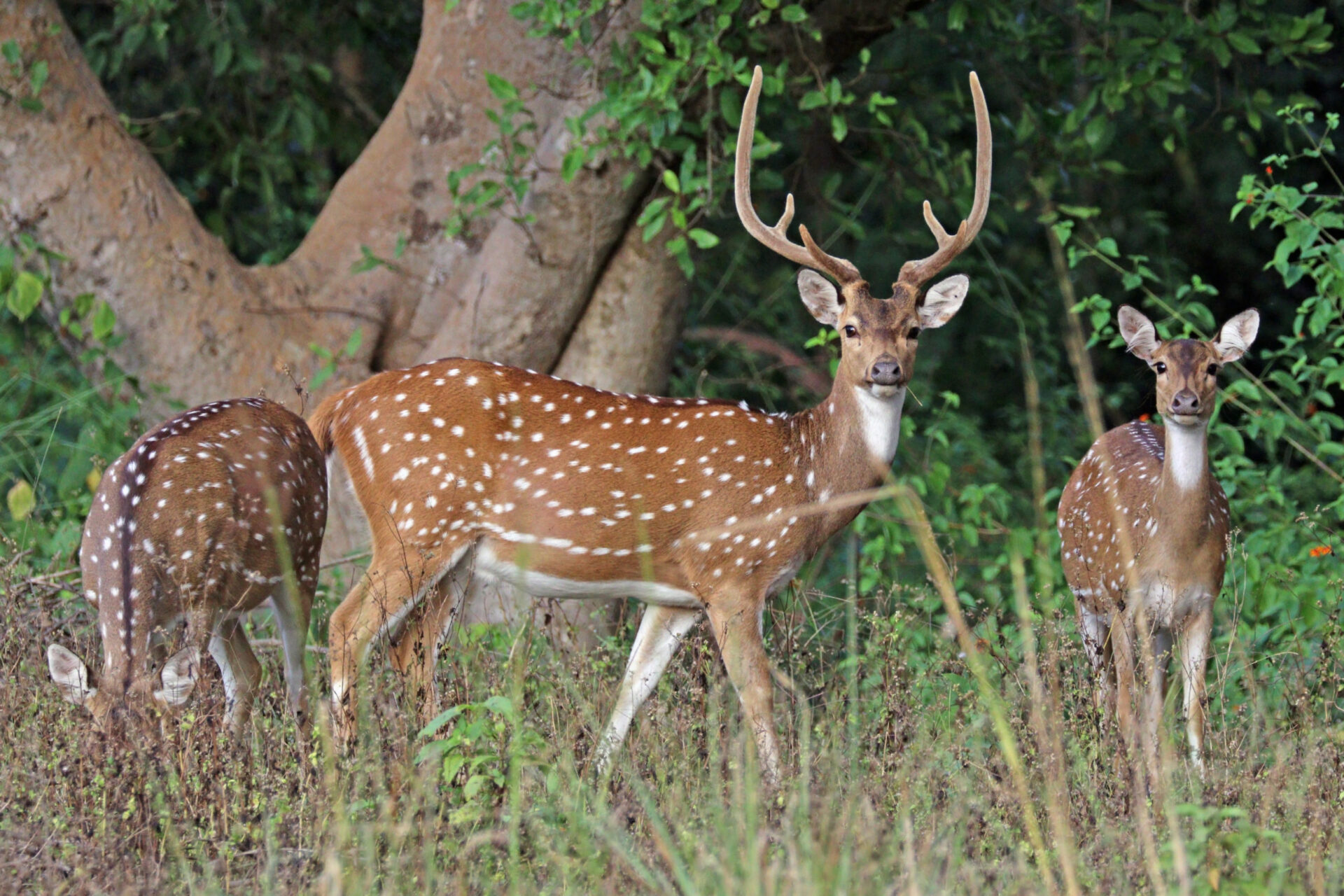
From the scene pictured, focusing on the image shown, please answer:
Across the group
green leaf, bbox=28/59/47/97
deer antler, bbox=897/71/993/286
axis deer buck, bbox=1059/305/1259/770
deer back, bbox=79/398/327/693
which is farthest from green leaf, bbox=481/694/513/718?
green leaf, bbox=28/59/47/97

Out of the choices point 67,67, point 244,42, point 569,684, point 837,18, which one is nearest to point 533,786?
point 569,684

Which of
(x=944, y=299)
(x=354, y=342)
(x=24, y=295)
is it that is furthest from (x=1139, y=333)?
(x=24, y=295)

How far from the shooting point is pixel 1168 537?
545 centimetres

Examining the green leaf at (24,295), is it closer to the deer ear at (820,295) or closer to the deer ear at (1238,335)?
the deer ear at (820,295)

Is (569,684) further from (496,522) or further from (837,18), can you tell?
(837,18)

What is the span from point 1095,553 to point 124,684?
343 centimetres

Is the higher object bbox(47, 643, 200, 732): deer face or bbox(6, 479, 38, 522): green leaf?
bbox(47, 643, 200, 732): deer face

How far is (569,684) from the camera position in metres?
4.45

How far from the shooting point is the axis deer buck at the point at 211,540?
475cm

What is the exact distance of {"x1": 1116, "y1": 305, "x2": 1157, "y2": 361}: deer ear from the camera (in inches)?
222

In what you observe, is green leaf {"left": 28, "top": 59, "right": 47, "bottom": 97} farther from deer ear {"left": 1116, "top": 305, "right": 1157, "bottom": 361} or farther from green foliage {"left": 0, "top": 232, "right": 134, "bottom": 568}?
deer ear {"left": 1116, "top": 305, "right": 1157, "bottom": 361}

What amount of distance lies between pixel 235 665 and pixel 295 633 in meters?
0.22

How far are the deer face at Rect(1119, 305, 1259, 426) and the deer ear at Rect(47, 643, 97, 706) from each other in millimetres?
3503

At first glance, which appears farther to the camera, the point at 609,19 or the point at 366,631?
the point at 609,19
